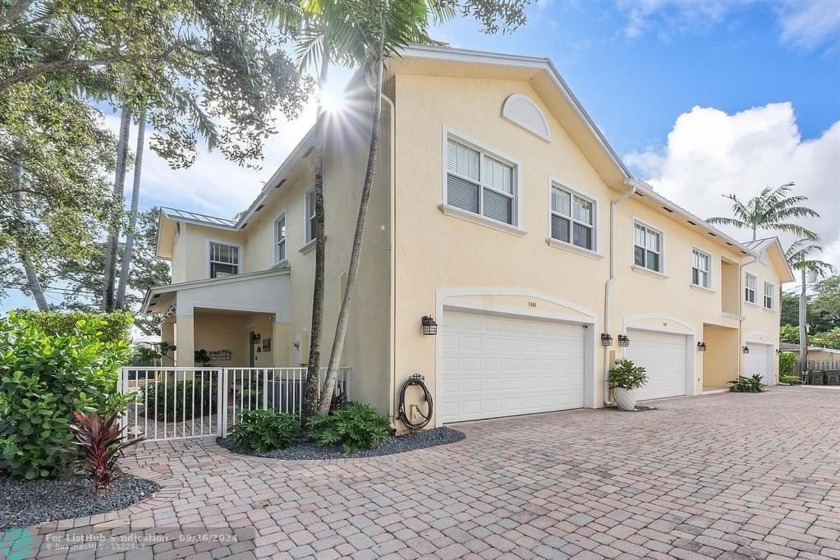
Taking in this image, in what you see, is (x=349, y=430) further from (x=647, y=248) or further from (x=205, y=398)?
(x=647, y=248)

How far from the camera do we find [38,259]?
11625mm

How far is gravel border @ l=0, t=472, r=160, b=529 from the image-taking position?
365cm

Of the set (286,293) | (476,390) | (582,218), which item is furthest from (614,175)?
(286,293)

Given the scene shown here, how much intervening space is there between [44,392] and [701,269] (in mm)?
19149

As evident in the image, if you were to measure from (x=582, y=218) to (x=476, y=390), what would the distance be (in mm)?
5842

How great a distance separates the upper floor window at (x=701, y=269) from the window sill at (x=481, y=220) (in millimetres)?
10206

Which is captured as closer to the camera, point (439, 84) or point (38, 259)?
point (439, 84)

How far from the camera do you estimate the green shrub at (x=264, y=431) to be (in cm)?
607

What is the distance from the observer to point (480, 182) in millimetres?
8883

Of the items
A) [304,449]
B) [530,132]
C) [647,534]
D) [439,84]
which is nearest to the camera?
[647,534]

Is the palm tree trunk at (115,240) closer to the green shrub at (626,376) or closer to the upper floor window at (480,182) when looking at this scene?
the upper floor window at (480,182)

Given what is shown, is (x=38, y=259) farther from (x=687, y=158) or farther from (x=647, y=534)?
(x=687, y=158)

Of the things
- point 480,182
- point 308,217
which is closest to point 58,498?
point 480,182

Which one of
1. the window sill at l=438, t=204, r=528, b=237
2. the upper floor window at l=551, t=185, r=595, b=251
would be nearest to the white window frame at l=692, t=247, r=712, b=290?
the upper floor window at l=551, t=185, r=595, b=251
